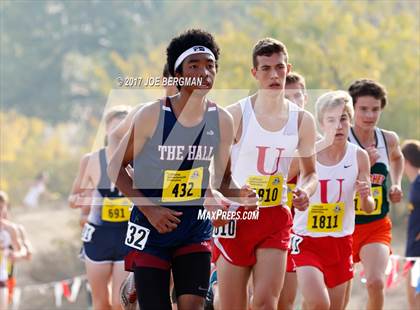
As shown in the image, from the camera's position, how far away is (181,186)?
20.9 feet

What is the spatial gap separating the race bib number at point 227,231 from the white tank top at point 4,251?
4959mm

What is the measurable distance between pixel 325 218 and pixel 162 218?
2.35 m

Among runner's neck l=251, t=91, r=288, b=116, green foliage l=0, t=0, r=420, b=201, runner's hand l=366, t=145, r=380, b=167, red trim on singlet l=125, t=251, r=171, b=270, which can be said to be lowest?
red trim on singlet l=125, t=251, r=171, b=270

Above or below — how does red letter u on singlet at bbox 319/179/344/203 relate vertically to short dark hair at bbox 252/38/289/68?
below

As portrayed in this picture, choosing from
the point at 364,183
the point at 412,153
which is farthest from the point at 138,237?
the point at 412,153

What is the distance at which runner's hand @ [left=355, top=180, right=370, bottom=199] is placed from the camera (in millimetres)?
8141

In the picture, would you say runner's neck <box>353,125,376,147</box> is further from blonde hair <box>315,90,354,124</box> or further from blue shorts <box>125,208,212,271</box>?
blue shorts <box>125,208,212,271</box>

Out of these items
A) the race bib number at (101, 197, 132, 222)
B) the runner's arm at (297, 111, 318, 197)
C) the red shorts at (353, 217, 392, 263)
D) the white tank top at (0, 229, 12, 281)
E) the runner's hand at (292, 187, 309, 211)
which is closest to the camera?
the runner's hand at (292, 187, 309, 211)

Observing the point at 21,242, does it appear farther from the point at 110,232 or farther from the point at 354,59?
the point at 354,59

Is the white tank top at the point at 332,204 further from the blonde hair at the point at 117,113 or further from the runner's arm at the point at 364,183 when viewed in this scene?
the blonde hair at the point at 117,113

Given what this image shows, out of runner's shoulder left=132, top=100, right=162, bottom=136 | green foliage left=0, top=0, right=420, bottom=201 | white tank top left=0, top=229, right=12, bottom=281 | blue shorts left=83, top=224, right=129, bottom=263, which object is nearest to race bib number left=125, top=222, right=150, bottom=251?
runner's shoulder left=132, top=100, right=162, bottom=136

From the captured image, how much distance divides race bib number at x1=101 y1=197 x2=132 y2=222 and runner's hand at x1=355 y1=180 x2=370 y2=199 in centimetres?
229

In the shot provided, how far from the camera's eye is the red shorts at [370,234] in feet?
29.9

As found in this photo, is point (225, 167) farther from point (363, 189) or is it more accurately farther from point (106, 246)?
point (106, 246)
